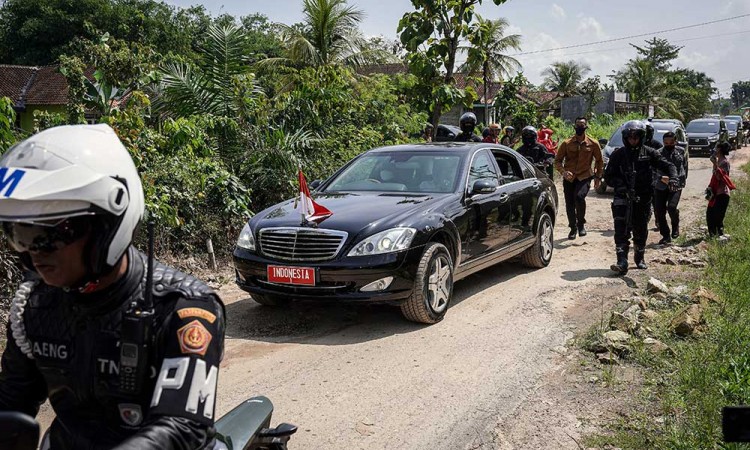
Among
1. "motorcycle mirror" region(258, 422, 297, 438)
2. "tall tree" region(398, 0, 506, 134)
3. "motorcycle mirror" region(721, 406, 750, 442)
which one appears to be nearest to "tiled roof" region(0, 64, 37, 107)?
"tall tree" region(398, 0, 506, 134)

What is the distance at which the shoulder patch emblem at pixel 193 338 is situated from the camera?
5.69 ft

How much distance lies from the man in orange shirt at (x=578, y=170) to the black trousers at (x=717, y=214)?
1.70 meters

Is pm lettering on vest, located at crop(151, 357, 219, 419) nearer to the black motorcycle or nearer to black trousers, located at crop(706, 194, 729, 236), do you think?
the black motorcycle

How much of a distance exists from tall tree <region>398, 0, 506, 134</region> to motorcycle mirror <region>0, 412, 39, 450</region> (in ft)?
40.2

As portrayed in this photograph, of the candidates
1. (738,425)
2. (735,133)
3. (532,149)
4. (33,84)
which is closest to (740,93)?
(735,133)

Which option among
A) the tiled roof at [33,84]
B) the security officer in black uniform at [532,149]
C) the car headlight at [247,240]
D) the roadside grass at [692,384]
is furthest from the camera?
the tiled roof at [33,84]

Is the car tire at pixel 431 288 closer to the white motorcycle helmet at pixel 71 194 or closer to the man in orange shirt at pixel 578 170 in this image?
the white motorcycle helmet at pixel 71 194

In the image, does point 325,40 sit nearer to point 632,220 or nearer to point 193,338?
point 632,220

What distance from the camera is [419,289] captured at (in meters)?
6.00

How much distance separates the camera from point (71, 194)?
5.29 ft

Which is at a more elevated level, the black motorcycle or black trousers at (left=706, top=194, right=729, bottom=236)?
the black motorcycle

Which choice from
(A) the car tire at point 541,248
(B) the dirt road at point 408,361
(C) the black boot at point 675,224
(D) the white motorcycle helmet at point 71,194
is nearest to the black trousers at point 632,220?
(B) the dirt road at point 408,361

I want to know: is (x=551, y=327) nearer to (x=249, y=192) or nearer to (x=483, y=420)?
(x=483, y=420)

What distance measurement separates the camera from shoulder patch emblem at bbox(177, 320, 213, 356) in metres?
1.74
